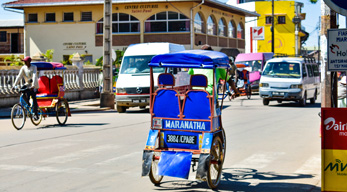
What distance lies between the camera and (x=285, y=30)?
3255 inches

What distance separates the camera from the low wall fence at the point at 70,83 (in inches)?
955

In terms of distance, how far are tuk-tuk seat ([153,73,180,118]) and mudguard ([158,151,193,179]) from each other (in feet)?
2.28

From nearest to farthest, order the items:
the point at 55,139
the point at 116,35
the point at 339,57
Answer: the point at 339,57
the point at 55,139
the point at 116,35

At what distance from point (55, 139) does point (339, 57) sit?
829cm

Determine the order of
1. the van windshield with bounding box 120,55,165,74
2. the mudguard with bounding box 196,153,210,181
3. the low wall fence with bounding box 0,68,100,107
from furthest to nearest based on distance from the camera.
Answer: the low wall fence with bounding box 0,68,100,107 < the van windshield with bounding box 120,55,165,74 < the mudguard with bounding box 196,153,210,181

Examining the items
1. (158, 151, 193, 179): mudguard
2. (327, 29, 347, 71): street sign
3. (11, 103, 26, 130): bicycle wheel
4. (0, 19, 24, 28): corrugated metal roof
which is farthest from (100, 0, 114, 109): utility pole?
(0, 19, 24, 28): corrugated metal roof

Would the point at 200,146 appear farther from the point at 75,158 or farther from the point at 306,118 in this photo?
the point at 306,118

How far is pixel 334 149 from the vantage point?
265 inches

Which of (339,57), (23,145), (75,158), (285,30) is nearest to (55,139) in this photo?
(23,145)

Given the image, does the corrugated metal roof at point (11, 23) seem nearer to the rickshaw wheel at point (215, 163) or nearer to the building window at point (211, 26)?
the building window at point (211, 26)

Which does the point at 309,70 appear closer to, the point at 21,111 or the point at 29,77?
the point at 29,77

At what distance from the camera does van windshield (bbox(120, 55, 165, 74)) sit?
22.5 metres

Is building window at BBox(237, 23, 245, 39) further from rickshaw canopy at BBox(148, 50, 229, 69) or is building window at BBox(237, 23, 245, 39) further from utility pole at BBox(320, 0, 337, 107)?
rickshaw canopy at BBox(148, 50, 229, 69)

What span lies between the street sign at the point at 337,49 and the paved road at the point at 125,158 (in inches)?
71.7
